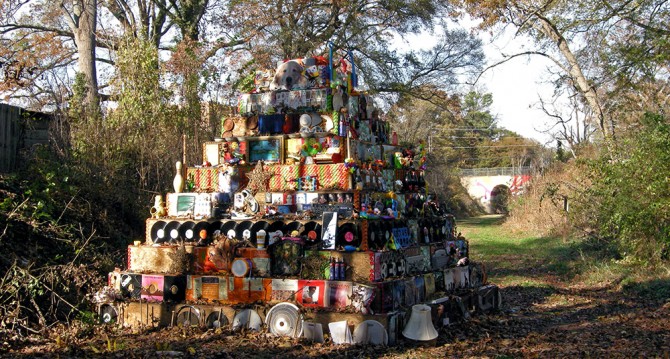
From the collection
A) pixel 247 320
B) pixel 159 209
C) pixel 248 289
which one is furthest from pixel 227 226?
pixel 247 320

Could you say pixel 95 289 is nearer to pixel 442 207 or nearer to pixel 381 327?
pixel 381 327

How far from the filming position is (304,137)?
10906 millimetres

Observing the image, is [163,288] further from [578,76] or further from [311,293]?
[578,76]

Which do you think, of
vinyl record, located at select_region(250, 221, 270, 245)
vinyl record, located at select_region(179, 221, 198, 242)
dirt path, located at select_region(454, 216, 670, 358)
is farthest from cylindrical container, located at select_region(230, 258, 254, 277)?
dirt path, located at select_region(454, 216, 670, 358)

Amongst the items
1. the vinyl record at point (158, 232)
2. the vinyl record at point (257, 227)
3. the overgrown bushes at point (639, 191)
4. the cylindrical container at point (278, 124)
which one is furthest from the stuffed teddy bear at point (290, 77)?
the overgrown bushes at point (639, 191)

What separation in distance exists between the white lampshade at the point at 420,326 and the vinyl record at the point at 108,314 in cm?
407

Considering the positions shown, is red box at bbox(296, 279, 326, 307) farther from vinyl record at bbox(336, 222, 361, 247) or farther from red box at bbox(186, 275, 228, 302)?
red box at bbox(186, 275, 228, 302)

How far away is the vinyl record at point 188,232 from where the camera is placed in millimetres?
10633

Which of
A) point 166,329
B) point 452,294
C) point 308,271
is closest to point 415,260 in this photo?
point 452,294

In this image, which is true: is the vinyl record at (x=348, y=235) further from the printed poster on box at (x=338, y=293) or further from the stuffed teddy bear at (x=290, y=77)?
the stuffed teddy bear at (x=290, y=77)

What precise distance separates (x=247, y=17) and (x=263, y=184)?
16.1 metres

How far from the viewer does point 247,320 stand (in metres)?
9.70

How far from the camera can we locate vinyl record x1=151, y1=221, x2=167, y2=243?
10.8m

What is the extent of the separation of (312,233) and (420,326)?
1.93m
